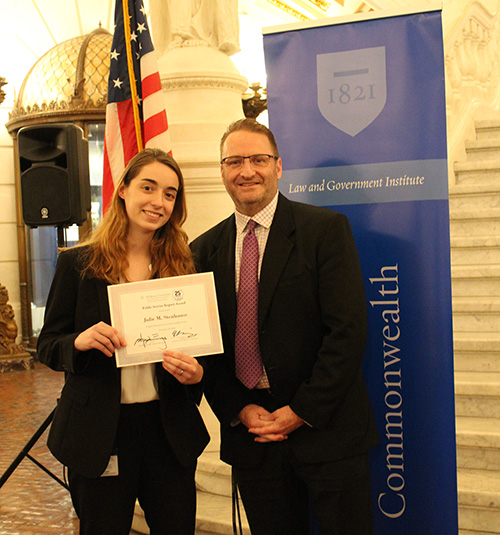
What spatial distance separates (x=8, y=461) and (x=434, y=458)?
10.2ft

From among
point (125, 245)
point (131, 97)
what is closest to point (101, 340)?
point (125, 245)

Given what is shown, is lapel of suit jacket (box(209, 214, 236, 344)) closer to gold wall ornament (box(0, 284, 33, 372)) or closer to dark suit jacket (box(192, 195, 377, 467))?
dark suit jacket (box(192, 195, 377, 467))

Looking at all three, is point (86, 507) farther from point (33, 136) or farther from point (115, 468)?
point (33, 136)

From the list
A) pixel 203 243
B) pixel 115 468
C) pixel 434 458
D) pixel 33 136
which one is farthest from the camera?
pixel 33 136

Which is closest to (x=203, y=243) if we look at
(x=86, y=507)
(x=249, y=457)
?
(x=249, y=457)

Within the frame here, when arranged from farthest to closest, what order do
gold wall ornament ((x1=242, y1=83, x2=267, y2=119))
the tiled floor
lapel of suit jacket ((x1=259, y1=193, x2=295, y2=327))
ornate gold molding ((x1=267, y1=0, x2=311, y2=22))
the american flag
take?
ornate gold molding ((x1=267, y1=0, x2=311, y2=22)) < gold wall ornament ((x1=242, y1=83, x2=267, y2=119)) < the tiled floor < the american flag < lapel of suit jacket ((x1=259, y1=193, x2=295, y2=327))

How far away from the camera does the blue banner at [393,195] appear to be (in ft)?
7.68

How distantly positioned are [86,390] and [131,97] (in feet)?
6.66

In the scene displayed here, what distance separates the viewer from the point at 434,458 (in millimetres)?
2412

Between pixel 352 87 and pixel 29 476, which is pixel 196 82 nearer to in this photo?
pixel 352 87

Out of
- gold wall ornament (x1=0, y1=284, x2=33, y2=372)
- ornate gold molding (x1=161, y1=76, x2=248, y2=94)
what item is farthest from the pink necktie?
gold wall ornament (x1=0, y1=284, x2=33, y2=372)

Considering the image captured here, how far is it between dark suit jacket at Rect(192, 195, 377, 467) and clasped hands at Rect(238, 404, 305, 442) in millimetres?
30

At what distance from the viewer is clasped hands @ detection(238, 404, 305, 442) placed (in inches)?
77.5

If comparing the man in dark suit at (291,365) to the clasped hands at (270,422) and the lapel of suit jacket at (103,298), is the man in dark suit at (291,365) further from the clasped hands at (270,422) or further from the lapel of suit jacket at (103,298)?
the lapel of suit jacket at (103,298)
